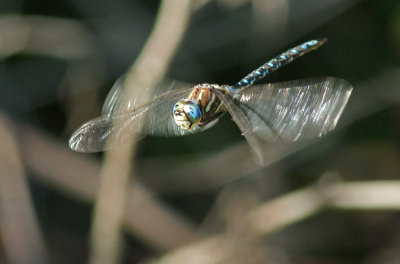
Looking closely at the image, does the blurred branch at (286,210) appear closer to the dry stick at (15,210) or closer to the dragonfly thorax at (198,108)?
the dry stick at (15,210)

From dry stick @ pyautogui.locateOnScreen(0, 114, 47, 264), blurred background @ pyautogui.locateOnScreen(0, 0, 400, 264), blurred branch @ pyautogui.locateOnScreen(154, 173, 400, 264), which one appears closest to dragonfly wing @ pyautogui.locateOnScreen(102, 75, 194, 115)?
blurred background @ pyautogui.locateOnScreen(0, 0, 400, 264)

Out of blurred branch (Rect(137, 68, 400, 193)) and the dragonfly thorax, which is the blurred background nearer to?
blurred branch (Rect(137, 68, 400, 193))

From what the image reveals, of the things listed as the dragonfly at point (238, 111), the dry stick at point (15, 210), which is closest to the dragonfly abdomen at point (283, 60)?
the dragonfly at point (238, 111)

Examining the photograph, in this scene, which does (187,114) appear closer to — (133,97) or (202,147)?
(133,97)

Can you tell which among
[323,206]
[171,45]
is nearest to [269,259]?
[323,206]

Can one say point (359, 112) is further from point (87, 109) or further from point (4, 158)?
point (4, 158)

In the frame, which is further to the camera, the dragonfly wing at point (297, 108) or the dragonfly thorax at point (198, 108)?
the dragonfly thorax at point (198, 108)
